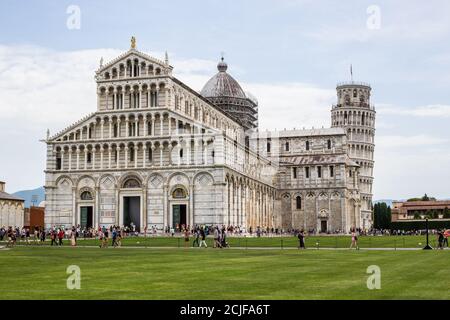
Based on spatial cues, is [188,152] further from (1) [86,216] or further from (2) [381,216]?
(2) [381,216]

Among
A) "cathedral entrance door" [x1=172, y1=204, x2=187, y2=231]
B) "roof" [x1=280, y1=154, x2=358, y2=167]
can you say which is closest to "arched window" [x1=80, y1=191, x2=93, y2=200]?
"cathedral entrance door" [x1=172, y1=204, x2=187, y2=231]

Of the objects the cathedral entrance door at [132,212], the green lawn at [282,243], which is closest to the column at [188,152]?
the cathedral entrance door at [132,212]

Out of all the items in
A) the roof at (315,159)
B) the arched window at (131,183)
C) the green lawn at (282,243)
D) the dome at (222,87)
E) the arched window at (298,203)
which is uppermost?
the dome at (222,87)

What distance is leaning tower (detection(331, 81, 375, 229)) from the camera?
14688 centimetres

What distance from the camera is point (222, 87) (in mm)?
124000

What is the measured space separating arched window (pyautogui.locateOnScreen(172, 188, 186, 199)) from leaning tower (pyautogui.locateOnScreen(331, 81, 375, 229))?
70070mm

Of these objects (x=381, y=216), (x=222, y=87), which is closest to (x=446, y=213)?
(x=381, y=216)

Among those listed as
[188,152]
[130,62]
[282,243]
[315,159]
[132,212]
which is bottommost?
[282,243]

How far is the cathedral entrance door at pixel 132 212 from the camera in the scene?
86.9 metres

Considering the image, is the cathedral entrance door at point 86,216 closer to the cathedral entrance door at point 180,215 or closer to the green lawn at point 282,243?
the cathedral entrance door at point 180,215

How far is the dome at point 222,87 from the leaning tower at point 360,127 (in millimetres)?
32485

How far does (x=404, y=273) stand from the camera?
25250mm

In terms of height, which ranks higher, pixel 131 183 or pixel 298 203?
pixel 131 183

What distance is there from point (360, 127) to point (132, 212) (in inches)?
2967
